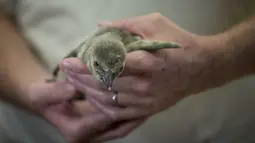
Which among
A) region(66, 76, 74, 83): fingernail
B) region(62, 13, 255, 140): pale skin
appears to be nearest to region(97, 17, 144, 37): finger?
region(62, 13, 255, 140): pale skin

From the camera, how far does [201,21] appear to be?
0.88 m

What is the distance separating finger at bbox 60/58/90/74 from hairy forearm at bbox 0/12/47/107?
0.11 metres

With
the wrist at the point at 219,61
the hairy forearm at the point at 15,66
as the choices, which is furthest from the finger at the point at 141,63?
the hairy forearm at the point at 15,66

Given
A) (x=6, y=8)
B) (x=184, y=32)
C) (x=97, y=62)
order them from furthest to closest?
(x=6, y=8), (x=184, y=32), (x=97, y=62)

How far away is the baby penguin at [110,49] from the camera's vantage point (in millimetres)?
697

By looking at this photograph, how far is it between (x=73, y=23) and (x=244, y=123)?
373 mm

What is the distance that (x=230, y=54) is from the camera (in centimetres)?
87

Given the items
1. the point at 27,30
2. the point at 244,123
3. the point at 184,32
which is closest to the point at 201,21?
the point at 184,32

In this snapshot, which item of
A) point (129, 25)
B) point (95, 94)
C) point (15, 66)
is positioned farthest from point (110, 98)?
point (15, 66)

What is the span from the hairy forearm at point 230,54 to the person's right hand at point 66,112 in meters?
0.21

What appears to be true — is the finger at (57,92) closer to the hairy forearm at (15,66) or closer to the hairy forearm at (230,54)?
the hairy forearm at (15,66)

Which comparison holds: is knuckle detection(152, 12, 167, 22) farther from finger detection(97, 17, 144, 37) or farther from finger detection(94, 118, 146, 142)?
finger detection(94, 118, 146, 142)

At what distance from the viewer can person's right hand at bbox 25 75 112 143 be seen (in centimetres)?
82

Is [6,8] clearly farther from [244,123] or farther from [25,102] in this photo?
[244,123]
